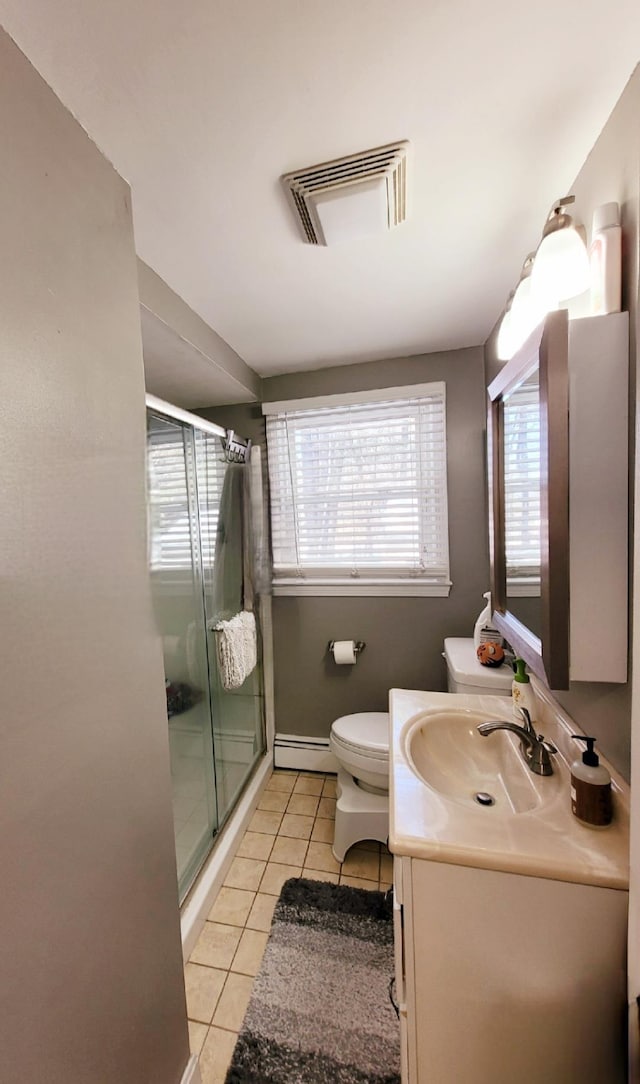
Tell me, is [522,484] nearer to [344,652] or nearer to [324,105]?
[324,105]

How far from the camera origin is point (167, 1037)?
2.90 ft

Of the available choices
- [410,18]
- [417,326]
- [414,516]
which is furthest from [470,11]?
[414,516]

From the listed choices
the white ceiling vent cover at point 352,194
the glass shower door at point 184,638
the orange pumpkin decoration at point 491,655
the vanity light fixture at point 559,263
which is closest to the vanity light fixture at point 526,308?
the vanity light fixture at point 559,263

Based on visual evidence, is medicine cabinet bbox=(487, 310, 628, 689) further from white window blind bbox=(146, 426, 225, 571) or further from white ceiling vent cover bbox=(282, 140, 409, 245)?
white window blind bbox=(146, 426, 225, 571)

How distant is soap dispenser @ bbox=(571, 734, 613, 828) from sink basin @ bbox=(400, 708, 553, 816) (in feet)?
0.65

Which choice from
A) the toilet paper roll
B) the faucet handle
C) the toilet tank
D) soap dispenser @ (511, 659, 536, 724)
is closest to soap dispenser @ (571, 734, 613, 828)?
the faucet handle

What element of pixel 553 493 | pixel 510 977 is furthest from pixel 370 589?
pixel 510 977

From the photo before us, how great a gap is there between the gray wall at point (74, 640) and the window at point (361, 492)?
1190 millimetres

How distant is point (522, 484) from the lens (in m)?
1.06

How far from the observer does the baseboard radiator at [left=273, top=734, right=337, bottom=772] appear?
2.15 m

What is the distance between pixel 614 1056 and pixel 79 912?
3.10 feet

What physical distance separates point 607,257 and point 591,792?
1034 mm

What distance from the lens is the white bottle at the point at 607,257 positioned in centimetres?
73

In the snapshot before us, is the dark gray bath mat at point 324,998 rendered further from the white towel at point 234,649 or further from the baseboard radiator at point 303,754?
the white towel at point 234,649
